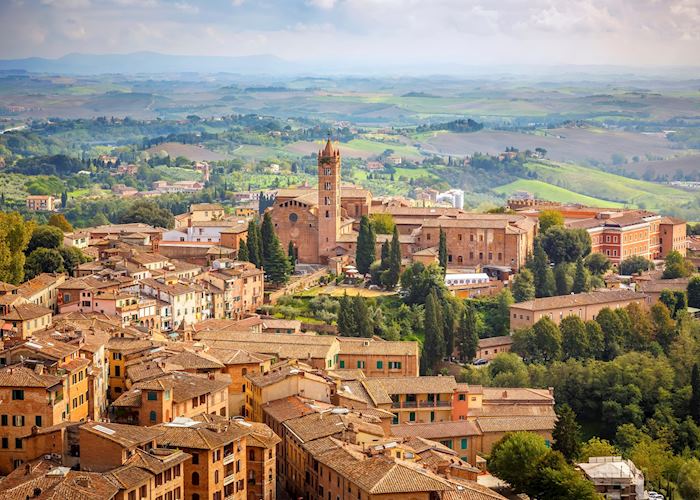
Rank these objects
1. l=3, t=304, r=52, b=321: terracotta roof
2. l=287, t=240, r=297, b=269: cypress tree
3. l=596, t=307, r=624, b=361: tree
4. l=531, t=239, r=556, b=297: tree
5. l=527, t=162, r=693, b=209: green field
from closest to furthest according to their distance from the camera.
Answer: l=3, t=304, r=52, b=321: terracotta roof < l=596, t=307, r=624, b=361: tree < l=287, t=240, r=297, b=269: cypress tree < l=531, t=239, r=556, b=297: tree < l=527, t=162, r=693, b=209: green field

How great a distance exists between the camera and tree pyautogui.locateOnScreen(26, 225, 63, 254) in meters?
51.6

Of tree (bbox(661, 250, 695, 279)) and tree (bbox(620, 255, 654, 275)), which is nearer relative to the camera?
tree (bbox(661, 250, 695, 279))

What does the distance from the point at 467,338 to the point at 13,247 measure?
15.3 meters

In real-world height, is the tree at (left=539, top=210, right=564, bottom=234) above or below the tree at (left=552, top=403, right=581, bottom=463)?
above

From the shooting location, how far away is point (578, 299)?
52.7 meters

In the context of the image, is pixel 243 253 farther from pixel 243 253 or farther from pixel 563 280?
pixel 563 280

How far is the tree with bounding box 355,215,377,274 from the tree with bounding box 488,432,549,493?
2249cm

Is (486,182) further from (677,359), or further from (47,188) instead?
(677,359)

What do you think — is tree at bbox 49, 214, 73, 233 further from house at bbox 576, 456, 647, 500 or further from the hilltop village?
house at bbox 576, 456, 647, 500

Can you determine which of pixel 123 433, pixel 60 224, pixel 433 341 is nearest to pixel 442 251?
pixel 433 341

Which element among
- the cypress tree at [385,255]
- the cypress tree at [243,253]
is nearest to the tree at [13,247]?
the cypress tree at [243,253]

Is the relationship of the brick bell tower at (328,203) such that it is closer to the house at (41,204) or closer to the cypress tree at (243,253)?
the cypress tree at (243,253)

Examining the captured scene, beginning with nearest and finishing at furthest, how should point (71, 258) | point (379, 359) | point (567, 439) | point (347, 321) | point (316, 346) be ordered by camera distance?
point (567, 439), point (316, 346), point (379, 359), point (347, 321), point (71, 258)

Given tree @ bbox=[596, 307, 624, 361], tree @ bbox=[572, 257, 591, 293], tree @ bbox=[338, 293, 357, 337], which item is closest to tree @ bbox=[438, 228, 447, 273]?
tree @ bbox=[572, 257, 591, 293]
